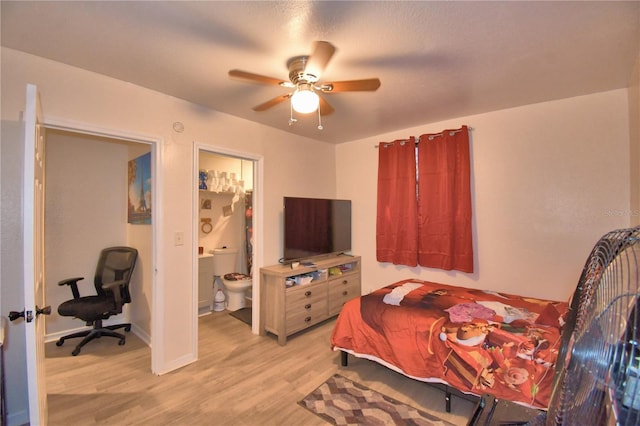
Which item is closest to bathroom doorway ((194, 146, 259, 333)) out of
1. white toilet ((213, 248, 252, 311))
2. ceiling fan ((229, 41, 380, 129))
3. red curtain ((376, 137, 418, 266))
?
white toilet ((213, 248, 252, 311))

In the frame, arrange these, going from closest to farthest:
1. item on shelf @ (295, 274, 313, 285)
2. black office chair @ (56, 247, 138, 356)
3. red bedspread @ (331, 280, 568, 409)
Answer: red bedspread @ (331, 280, 568, 409)
black office chair @ (56, 247, 138, 356)
item on shelf @ (295, 274, 313, 285)

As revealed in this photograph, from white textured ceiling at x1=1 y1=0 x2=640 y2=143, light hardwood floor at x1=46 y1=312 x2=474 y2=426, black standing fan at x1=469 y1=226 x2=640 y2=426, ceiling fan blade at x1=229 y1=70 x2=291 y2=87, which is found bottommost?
light hardwood floor at x1=46 y1=312 x2=474 y2=426

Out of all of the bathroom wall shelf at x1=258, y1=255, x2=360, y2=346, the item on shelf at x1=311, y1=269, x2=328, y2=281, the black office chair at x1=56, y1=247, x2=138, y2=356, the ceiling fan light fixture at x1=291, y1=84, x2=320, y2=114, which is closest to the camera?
the ceiling fan light fixture at x1=291, y1=84, x2=320, y2=114

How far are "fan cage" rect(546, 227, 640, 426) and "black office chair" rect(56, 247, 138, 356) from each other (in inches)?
142

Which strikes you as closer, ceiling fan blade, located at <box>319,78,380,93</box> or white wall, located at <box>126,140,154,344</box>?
ceiling fan blade, located at <box>319,78,380,93</box>

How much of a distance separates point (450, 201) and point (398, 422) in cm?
225

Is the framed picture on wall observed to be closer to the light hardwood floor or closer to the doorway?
the doorway

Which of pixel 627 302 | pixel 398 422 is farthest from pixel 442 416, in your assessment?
pixel 627 302

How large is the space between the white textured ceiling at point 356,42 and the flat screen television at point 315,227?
1427 millimetres

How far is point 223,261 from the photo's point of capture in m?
4.30

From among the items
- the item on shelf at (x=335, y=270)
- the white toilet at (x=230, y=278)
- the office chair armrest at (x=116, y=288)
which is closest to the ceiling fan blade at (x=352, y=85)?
the item on shelf at (x=335, y=270)

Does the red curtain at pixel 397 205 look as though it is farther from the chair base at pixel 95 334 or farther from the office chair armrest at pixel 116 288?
the chair base at pixel 95 334

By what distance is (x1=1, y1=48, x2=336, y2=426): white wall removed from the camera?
187 centimetres

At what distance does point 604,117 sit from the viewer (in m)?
2.53
